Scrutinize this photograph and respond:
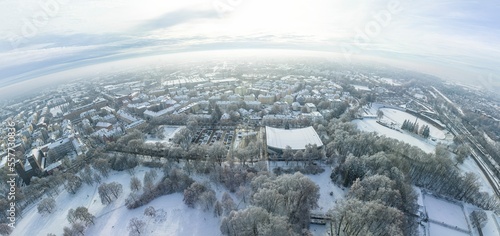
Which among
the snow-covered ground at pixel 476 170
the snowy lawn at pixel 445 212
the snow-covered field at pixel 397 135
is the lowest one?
the snow-covered ground at pixel 476 170

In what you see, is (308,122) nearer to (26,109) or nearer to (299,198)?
(299,198)

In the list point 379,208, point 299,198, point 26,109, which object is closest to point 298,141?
point 299,198

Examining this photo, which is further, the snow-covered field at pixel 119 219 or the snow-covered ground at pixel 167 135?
the snow-covered ground at pixel 167 135

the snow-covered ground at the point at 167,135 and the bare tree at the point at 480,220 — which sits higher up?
the snow-covered ground at the point at 167,135

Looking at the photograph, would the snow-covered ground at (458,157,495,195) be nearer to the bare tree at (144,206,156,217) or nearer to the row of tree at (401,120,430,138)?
the row of tree at (401,120,430,138)

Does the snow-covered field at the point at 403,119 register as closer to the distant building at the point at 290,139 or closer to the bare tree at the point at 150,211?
the distant building at the point at 290,139

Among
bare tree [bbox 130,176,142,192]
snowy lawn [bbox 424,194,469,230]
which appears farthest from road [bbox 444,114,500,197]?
bare tree [bbox 130,176,142,192]

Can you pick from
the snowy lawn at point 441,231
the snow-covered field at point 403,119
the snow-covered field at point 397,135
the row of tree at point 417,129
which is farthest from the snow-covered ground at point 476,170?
the snowy lawn at point 441,231

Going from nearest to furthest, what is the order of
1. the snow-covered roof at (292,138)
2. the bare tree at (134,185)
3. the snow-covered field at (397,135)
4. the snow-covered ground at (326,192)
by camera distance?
the snow-covered ground at (326,192)
the bare tree at (134,185)
the snow-covered roof at (292,138)
the snow-covered field at (397,135)

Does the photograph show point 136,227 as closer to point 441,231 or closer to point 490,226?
Answer: point 441,231
